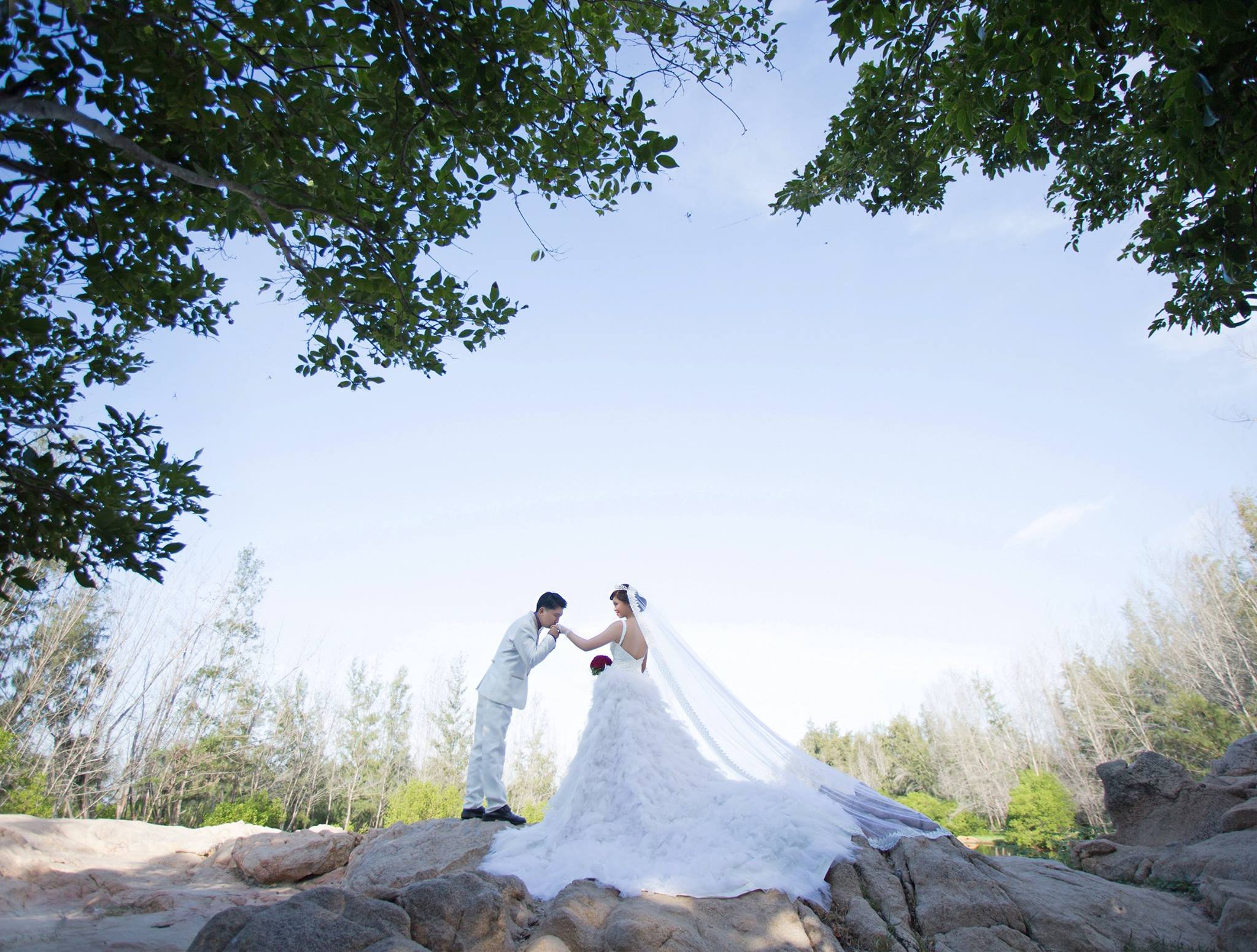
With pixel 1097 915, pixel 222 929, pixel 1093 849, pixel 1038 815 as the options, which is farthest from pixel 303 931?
pixel 1038 815

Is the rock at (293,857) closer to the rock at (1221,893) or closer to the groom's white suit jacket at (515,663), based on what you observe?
the groom's white suit jacket at (515,663)

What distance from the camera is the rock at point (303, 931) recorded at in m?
2.87

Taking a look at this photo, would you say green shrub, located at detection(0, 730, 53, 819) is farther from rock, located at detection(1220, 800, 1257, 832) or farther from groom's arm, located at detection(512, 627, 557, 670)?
rock, located at detection(1220, 800, 1257, 832)

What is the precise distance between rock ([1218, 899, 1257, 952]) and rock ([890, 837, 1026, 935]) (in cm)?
136

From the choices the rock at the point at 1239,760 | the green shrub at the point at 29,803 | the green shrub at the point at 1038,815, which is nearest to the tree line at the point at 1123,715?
the green shrub at the point at 1038,815

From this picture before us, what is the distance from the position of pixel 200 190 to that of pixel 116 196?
18.4 inches

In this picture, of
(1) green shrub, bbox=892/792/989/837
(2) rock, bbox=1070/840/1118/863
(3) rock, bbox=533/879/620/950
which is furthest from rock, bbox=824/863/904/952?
(1) green shrub, bbox=892/792/989/837

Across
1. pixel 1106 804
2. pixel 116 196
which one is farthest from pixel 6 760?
pixel 1106 804

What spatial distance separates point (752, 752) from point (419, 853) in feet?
10.6

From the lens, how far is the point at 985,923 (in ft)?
15.0

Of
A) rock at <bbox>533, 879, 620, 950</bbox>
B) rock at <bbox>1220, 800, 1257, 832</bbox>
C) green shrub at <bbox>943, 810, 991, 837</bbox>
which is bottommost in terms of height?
green shrub at <bbox>943, 810, 991, 837</bbox>

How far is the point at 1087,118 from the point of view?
6.12m

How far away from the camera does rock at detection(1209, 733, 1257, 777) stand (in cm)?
838

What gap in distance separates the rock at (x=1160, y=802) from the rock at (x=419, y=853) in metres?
7.28
